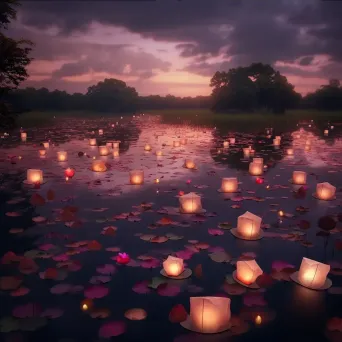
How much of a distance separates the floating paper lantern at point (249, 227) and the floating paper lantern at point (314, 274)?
5.69ft

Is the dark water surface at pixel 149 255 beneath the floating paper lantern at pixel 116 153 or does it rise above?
above

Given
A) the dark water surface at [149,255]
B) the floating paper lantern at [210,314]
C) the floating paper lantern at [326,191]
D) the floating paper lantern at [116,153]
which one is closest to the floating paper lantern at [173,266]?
the dark water surface at [149,255]

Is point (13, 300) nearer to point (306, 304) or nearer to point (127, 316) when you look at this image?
point (127, 316)

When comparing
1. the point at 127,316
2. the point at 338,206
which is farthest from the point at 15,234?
the point at 338,206

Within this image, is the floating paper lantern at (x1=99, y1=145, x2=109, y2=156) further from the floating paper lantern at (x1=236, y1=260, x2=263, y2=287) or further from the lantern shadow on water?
the floating paper lantern at (x1=236, y1=260, x2=263, y2=287)

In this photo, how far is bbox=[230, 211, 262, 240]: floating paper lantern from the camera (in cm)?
709

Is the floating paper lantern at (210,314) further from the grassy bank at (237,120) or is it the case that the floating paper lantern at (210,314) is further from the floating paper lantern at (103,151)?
the grassy bank at (237,120)

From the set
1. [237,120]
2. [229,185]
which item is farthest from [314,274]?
[237,120]

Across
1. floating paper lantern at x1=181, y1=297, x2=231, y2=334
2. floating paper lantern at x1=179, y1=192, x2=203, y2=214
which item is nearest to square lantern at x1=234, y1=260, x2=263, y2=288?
floating paper lantern at x1=181, y1=297, x2=231, y2=334

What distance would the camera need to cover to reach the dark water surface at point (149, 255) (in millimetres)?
4457

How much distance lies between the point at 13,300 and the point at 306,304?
4.01 metres

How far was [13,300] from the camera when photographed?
16.3ft

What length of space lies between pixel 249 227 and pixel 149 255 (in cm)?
209

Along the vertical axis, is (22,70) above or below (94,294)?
above
